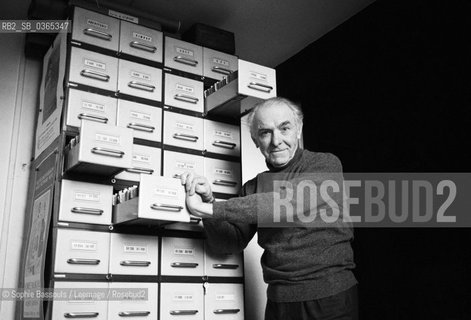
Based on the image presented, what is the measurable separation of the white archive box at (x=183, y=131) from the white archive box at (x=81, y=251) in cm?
48

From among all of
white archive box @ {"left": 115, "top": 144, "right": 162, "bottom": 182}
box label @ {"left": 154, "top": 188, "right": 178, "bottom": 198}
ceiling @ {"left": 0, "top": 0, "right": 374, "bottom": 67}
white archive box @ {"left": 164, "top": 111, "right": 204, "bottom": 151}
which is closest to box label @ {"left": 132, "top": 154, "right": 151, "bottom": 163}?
white archive box @ {"left": 115, "top": 144, "right": 162, "bottom": 182}

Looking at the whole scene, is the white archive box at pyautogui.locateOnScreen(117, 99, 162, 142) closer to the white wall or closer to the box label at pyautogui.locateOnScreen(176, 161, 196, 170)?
the box label at pyautogui.locateOnScreen(176, 161, 196, 170)

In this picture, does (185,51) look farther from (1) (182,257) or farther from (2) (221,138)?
(1) (182,257)

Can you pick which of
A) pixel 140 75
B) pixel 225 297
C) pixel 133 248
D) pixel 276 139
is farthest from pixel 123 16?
pixel 225 297

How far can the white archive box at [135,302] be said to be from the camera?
1622 millimetres

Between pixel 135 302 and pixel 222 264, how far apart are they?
406 millimetres

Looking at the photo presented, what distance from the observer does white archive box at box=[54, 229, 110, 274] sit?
1572 millimetres

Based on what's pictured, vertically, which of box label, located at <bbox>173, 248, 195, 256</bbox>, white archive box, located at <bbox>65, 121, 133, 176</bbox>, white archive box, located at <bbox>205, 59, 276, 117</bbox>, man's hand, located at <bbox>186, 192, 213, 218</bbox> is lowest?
box label, located at <bbox>173, 248, 195, 256</bbox>

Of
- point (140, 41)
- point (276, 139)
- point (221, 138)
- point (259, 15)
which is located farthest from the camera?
point (259, 15)

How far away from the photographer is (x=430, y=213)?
2.01 metres

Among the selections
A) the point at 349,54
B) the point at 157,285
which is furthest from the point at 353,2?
the point at 157,285

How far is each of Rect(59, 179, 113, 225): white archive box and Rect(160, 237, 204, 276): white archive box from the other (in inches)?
10.2

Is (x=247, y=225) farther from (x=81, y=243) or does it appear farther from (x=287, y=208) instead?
(x=81, y=243)

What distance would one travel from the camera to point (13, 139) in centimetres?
208
